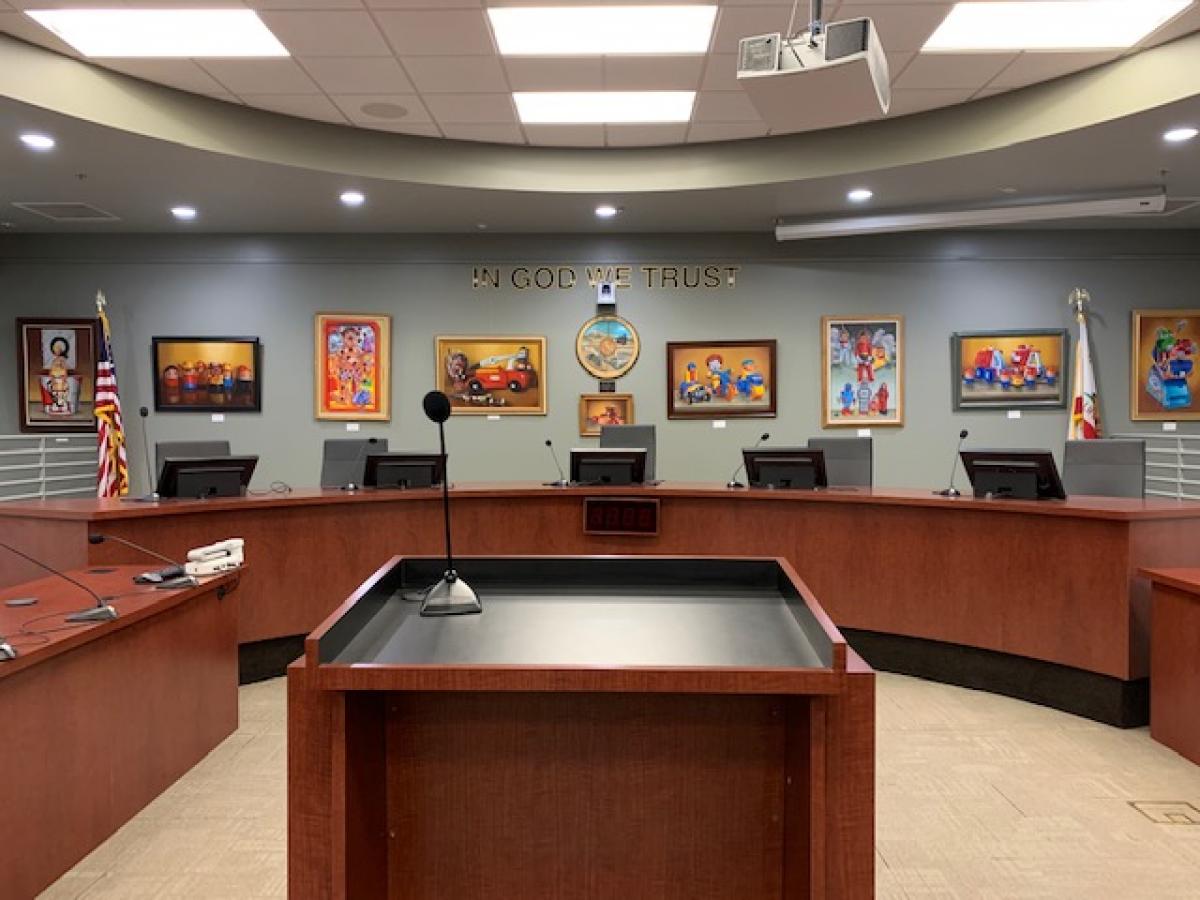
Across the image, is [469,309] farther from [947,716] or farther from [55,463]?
[947,716]

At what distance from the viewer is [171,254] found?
7641 millimetres

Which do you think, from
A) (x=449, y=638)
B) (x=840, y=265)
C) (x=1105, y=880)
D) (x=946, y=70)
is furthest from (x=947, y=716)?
(x=840, y=265)

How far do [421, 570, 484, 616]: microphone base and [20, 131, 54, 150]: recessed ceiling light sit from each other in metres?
4.94

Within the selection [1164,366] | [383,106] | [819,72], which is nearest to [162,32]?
[383,106]

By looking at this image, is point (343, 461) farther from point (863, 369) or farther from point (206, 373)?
point (863, 369)

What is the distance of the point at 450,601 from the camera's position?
171 cm

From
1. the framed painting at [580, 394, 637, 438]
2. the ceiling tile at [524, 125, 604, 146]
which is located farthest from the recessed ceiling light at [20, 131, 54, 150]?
the framed painting at [580, 394, 637, 438]

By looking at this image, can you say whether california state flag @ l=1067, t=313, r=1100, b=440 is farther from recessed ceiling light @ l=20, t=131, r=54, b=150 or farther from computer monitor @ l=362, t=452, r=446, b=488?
recessed ceiling light @ l=20, t=131, r=54, b=150

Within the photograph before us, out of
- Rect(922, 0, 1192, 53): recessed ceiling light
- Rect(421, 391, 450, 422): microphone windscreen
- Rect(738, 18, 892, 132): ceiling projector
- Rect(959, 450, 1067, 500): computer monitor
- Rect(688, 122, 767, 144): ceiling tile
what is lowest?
Rect(959, 450, 1067, 500): computer monitor

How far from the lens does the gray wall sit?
7.61 meters

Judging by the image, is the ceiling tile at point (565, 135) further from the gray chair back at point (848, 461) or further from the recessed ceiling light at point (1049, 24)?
the gray chair back at point (848, 461)

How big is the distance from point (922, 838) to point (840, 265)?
5906mm

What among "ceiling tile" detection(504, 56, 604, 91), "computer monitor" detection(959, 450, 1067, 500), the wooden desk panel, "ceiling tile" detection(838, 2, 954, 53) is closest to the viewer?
the wooden desk panel

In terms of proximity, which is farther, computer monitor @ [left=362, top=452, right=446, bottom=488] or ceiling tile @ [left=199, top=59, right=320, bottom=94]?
computer monitor @ [left=362, top=452, right=446, bottom=488]
